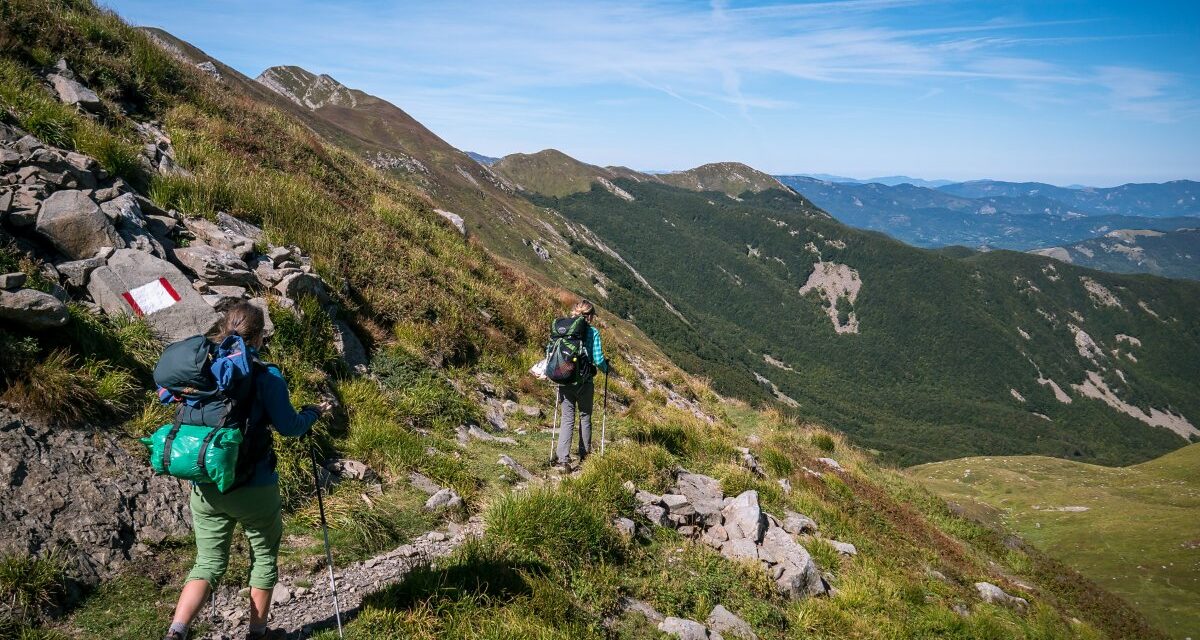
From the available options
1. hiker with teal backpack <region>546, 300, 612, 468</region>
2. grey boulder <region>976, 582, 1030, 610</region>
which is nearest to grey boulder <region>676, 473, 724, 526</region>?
hiker with teal backpack <region>546, 300, 612, 468</region>

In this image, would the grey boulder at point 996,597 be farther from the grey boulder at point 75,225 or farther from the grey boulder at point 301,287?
the grey boulder at point 75,225

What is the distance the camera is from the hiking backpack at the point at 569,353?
8.62 m

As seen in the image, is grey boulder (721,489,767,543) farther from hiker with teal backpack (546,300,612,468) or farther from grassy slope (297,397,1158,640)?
hiker with teal backpack (546,300,612,468)

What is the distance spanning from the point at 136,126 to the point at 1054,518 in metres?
49.2

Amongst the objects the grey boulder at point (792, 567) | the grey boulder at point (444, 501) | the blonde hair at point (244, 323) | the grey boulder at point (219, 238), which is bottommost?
the grey boulder at point (792, 567)

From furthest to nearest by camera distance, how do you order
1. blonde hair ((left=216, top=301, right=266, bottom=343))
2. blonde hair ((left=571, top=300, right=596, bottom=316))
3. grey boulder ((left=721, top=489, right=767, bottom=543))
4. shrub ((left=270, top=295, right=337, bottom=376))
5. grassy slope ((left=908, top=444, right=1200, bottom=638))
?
→ grassy slope ((left=908, top=444, right=1200, bottom=638)), blonde hair ((left=571, top=300, right=596, bottom=316)), shrub ((left=270, top=295, right=337, bottom=376)), grey boulder ((left=721, top=489, right=767, bottom=543)), blonde hair ((left=216, top=301, right=266, bottom=343))

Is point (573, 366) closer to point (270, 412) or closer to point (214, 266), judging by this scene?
point (270, 412)

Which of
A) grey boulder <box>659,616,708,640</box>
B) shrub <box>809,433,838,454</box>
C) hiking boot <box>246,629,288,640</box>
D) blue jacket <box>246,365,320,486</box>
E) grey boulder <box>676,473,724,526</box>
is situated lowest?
shrub <box>809,433,838,454</box>

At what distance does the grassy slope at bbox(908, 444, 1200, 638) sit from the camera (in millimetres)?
25062

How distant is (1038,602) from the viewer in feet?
37.4

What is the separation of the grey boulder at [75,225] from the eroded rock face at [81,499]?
136 inches

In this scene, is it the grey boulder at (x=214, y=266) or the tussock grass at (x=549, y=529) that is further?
the grey boulder at (x=214, y=266)

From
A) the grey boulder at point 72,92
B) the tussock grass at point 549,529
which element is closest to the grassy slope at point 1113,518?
the tussock grass at point 549,529

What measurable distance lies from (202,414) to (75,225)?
594 cm
